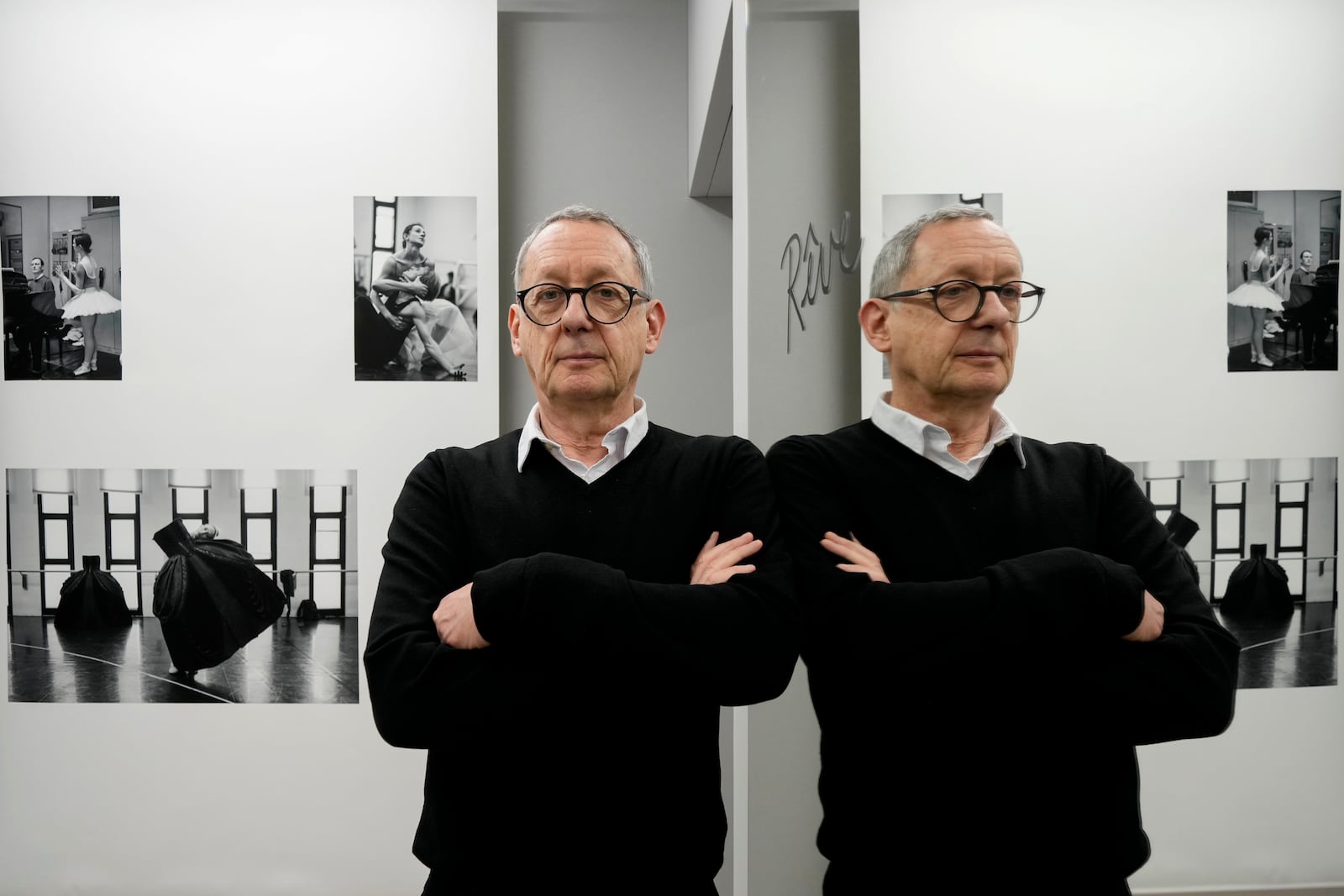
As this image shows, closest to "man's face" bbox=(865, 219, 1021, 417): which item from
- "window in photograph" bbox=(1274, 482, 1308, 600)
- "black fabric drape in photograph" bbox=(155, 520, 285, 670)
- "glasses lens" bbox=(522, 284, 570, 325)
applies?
"window in photograph" bbox=(1274, 482, 1308, 600)

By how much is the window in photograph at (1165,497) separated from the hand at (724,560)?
553 mm

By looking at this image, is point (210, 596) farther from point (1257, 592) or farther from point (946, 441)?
point (1257, 592)

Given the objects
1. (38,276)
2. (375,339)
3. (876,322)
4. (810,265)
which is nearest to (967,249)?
(876,322)

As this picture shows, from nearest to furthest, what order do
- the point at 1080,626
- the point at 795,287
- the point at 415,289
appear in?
the point at 1080,626 → the point at 795,287 → the point at 415,289

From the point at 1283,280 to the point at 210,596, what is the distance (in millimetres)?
2952

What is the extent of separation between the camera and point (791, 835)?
1.56m

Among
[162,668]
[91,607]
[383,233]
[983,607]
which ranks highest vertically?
[383,233]

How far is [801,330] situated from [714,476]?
386 mm

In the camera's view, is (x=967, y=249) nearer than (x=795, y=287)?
Yes

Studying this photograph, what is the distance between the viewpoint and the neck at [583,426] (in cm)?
137

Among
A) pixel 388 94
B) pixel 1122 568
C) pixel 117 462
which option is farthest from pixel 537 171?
pixel 1122 568

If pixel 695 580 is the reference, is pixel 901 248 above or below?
above

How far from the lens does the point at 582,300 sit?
1344 millimetres

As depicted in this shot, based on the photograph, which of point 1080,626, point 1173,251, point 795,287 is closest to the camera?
point 1080,626
